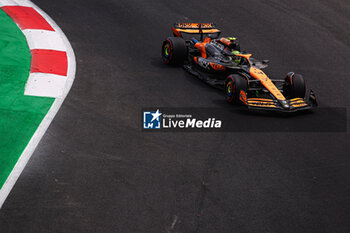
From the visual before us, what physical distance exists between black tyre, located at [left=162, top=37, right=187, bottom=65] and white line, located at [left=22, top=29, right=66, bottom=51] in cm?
213

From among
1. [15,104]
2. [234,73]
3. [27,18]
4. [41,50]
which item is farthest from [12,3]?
[234,73]

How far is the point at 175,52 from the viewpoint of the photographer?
8.99m

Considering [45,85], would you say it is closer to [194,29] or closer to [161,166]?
[161,166]

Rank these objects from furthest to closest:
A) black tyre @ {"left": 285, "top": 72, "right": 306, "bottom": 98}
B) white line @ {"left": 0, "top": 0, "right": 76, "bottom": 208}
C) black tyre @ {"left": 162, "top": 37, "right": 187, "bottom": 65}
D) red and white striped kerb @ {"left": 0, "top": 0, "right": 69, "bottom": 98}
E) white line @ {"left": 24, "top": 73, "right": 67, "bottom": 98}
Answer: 1. black tyre @ {"left": 162, "top": 37, "right": 187, "bottom": 65}
2. black tyre @ {"left": 285, "top": 72, "right": 306, "bottom": 98}
3. red and white striped kerb @ {"left": 0, "top": 0, "right": 69, "bottom": 98}
4. white line @ {"left": 24, "top": 73, "right": 67, "bottom": 98}
5. white line @ {"left": 0, "top": 0, "right": 76, "bottom": 208}

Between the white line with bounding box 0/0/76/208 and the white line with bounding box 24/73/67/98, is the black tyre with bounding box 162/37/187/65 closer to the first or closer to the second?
the white line with bounding box 0/0/76/208

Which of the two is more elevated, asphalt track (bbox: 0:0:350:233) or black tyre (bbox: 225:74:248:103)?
black tyre (bbox: 225:74:248:103)

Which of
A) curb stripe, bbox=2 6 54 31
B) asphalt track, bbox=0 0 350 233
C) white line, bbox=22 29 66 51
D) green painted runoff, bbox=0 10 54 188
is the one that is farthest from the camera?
curb stripe, bbox=2 6 54 31

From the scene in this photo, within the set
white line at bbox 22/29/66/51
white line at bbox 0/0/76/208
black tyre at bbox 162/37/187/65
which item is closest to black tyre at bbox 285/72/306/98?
black tyre at bbox 162/37/187/65

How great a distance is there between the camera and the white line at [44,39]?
348 inches

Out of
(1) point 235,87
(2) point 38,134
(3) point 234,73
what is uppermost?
(1) point 235,87

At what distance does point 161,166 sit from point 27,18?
242 inches

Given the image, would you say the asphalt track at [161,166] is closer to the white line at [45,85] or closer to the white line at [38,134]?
the white line at [38,134]

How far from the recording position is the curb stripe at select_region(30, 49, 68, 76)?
7910mm

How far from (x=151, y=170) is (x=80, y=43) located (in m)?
4.87
